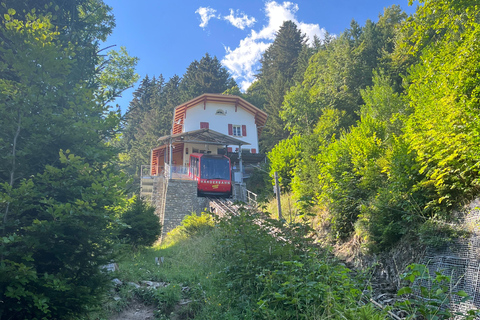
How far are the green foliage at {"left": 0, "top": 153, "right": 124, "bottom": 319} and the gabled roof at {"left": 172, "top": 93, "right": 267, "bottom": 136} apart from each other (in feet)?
93.0

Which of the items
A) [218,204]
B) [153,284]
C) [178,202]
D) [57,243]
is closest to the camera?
[57,243]

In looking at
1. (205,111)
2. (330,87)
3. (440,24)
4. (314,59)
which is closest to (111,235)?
(440,24)

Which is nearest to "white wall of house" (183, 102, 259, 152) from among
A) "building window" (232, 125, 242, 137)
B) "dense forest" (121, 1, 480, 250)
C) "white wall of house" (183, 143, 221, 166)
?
"building window" (232, 125, 242, 137)

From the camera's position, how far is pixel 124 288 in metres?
7.68

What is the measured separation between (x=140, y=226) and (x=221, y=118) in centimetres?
2205

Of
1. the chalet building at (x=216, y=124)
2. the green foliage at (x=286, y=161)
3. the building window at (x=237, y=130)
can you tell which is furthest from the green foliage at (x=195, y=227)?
the building window at (x=237, y=130)

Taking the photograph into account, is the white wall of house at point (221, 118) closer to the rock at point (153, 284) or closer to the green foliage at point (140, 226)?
the green foliage at point (140, 226)

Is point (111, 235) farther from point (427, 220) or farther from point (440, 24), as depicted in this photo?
point (440, 24)

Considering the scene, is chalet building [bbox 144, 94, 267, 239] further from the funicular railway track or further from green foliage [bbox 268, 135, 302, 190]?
green foliage [bbox 268, 135, 302, 190]

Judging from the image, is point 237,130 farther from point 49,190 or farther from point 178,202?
point 49,190

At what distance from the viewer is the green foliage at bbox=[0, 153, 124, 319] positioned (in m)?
4.37

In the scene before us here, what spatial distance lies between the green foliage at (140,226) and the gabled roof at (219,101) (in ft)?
65.5

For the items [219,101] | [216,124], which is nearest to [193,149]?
[216,124]

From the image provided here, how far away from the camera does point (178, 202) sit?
22219 millimetres
